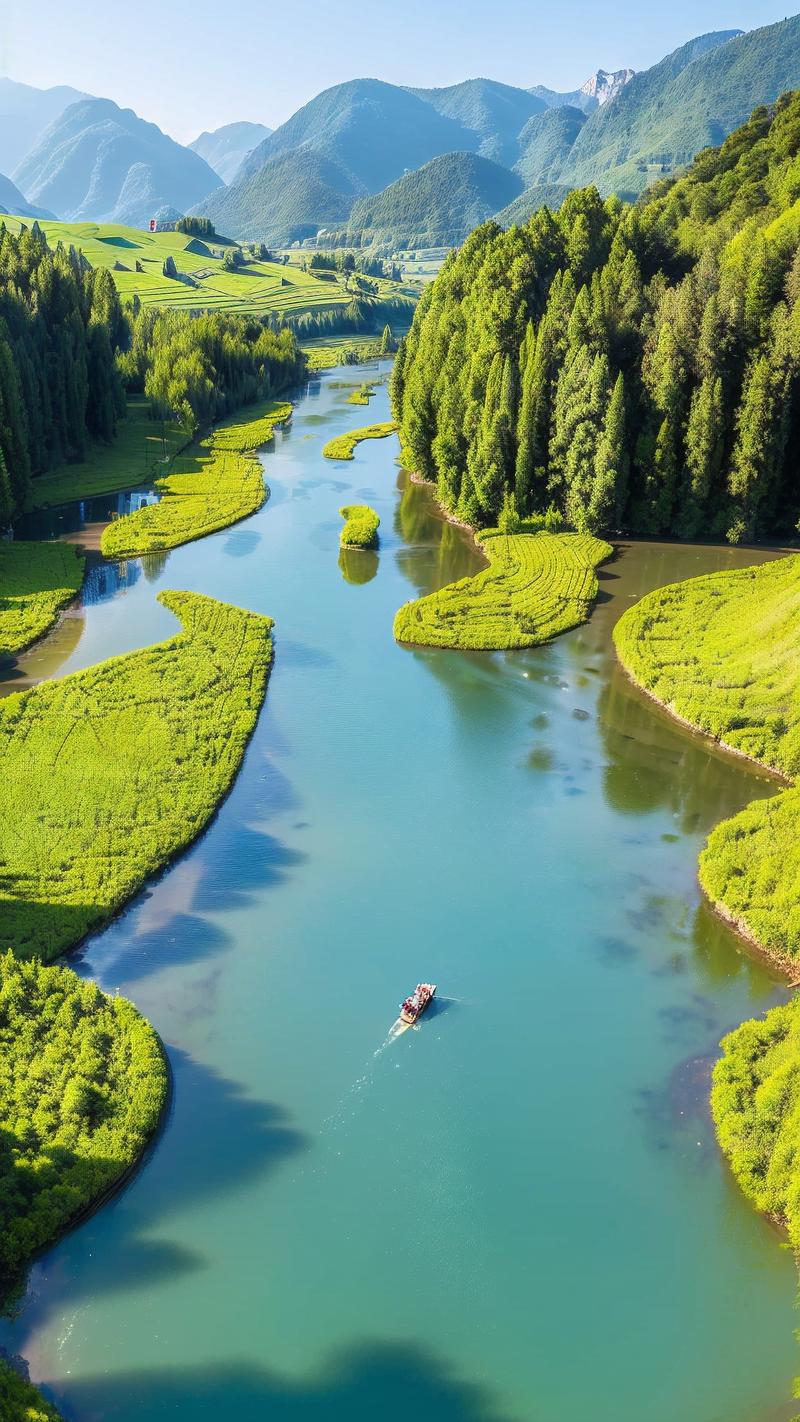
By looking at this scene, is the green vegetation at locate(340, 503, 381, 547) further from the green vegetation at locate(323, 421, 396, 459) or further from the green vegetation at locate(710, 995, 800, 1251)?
the green vegetation at locate(710, 995, 800, 1251)

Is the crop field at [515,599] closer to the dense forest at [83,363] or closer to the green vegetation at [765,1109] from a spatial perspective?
the green vegetation at [765,1109]

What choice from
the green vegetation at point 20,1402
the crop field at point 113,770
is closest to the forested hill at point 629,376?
the crop field at point 113,770

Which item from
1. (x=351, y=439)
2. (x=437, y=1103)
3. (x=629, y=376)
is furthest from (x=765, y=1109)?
(x=351, y=439)

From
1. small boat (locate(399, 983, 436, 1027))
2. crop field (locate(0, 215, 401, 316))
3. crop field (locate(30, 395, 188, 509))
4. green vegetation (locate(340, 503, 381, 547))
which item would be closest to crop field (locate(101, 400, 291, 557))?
crop field (locate(30, 395, 188, 509))

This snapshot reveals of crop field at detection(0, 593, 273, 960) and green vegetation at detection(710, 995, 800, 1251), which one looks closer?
green vegetation at detection(710, 995, 800, 1251)


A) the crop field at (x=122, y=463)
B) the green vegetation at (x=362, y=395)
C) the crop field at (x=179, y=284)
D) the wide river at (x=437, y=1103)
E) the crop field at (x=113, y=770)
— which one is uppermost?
the crop field at (x=179, y=284)

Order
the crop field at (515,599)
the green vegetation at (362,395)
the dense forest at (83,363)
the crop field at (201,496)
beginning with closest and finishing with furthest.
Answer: the crop field at (515,599) < the crop field at (201,496) < the dense forest at (83,363) < the green vegetation at (362,395)
